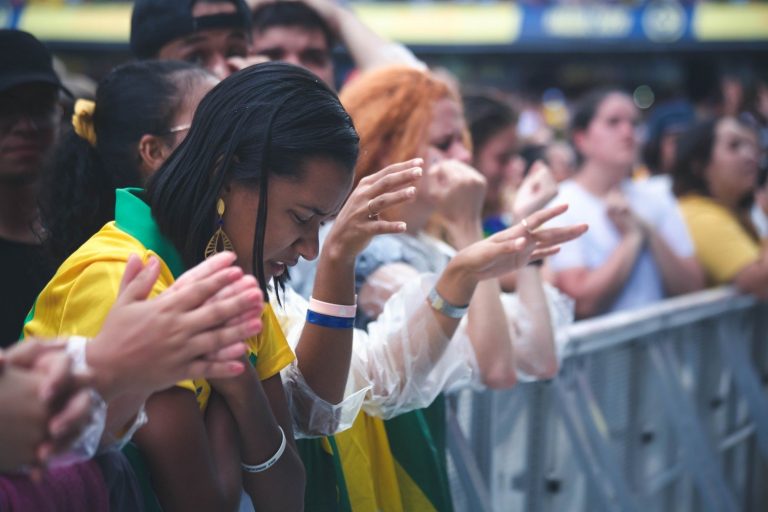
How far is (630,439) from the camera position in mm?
3471

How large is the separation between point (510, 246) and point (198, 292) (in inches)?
37.4

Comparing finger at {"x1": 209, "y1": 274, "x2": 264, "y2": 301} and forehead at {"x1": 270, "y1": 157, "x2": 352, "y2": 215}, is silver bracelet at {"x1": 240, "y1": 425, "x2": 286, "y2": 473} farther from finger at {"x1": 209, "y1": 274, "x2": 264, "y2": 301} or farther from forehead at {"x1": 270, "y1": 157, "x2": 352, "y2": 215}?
finger at {"x1": 209, "y1": 274, "x2": 264, "y2": 301}

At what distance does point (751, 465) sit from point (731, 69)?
10.5 m

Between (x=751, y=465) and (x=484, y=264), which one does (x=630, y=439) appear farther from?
(x=484, y=264)

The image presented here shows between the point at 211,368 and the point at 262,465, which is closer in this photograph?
the point at 211,368

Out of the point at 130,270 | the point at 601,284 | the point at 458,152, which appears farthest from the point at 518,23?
the point at 130,270

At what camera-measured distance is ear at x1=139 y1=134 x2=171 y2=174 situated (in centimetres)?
178

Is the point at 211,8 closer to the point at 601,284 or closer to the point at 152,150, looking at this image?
the point at 152,150

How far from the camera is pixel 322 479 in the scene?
1844mm

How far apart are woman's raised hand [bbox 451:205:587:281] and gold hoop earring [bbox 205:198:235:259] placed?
62cm

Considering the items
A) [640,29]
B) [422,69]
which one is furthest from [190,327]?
[640,29]

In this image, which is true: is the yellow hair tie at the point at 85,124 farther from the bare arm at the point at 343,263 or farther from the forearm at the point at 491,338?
the forearm at the point at 491,338

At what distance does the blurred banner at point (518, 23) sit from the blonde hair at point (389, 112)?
11.4 metres

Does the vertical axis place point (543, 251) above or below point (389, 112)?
below
